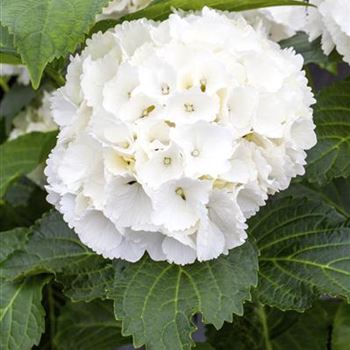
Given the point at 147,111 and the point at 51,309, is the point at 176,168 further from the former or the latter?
the point at 51,309

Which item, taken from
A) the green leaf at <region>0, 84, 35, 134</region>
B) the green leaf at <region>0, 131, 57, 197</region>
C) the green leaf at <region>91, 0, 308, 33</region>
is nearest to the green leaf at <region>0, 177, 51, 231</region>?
the green leaf at <region>0, 131, 57, 197</region>

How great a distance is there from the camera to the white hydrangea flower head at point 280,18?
0.90 m

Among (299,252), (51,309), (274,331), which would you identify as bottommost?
(51,309)

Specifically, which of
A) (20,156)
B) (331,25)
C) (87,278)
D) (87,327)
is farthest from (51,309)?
(331,25)

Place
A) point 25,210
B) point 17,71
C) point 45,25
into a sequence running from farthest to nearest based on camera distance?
point 17,71 → point 25,210 → point 45,25

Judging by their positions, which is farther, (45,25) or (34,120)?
(34,120)

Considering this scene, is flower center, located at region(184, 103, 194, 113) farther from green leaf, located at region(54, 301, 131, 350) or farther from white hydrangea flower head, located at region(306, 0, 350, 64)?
green leaf, located at region(54, 301, 131, 350)

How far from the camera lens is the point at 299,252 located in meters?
0.79

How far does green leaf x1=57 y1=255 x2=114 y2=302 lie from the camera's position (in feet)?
2.55

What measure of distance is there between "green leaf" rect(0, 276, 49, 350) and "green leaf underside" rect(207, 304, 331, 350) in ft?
0.77

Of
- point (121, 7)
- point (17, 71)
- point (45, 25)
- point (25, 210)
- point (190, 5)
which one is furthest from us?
point (17, 71)

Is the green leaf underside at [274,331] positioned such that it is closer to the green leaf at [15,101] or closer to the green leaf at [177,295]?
the green leaf at [177,295]

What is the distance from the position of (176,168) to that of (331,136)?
242 mm

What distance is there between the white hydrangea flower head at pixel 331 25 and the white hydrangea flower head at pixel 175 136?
9 cm
